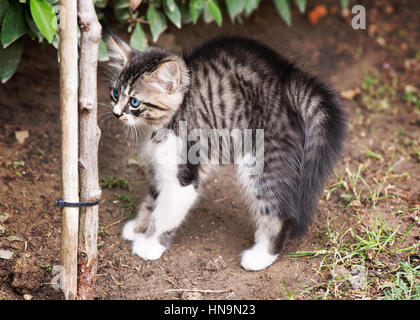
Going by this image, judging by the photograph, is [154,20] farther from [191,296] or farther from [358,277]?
[358,277]

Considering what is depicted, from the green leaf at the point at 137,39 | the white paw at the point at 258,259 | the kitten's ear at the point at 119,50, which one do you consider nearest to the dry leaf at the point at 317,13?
the green leaf at the point at 137,39

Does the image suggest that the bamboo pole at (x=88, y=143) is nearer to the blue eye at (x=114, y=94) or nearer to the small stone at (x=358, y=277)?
the blue eye at (x=114, y=94)

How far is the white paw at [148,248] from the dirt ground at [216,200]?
0.04 metres

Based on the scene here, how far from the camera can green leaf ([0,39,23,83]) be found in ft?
9.84

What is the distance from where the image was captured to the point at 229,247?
2975 millimetres

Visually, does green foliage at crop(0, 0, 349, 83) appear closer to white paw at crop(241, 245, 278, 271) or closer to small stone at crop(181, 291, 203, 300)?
small stone at crop(181, 291, 203, 300)

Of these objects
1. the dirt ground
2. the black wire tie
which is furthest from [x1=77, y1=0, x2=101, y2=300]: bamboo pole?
the dirt ground

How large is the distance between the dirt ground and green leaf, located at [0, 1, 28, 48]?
74cm

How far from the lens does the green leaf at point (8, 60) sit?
9.84 ft

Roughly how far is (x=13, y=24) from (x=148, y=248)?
1.49 metres

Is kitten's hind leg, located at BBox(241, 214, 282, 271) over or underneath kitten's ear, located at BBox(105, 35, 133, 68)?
underneath

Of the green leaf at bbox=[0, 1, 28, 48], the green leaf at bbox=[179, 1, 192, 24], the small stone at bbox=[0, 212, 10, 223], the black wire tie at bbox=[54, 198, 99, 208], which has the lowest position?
the black wire tie at bbox=[54, 198, 99, 208]
